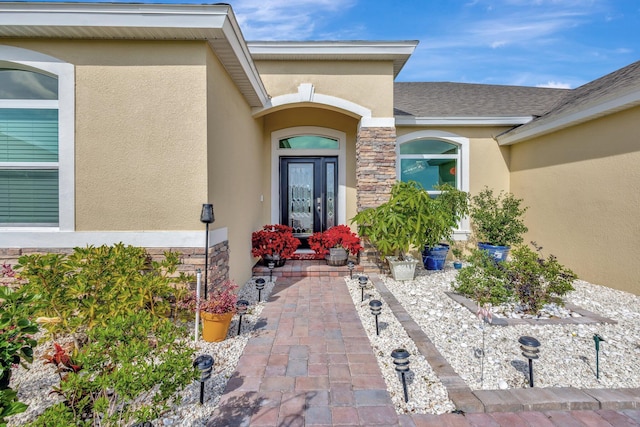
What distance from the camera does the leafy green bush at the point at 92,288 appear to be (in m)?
2.91

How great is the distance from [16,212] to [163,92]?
2.41 m

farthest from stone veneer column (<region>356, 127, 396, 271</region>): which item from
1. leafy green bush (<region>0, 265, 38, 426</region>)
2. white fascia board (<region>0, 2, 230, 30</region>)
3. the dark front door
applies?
leafy green bush (<region>0, 265, 38, 426</region>)

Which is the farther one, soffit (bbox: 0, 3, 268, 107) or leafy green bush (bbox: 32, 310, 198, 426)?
soffit (bbox: 0, 3, 268, 107)

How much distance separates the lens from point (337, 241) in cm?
616

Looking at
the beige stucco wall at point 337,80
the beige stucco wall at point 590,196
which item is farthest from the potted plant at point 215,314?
the beige stucco wall at point 590,196

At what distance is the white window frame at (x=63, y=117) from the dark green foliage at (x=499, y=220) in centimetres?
754

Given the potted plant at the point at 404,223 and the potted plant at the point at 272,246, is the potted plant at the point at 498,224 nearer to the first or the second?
the potted plant at the point at 404,223

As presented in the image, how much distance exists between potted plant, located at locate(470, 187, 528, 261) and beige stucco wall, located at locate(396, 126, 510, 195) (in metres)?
0.45

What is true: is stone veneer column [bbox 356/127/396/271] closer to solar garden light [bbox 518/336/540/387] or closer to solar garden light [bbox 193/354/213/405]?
solar garden light [bbox 518/336/540/387]

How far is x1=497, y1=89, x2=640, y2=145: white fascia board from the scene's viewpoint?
467 cm

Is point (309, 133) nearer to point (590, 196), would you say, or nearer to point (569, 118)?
point (569, 118)

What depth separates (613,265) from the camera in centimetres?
503

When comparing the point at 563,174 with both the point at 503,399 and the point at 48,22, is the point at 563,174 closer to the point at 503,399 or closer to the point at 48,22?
the point at 503,399

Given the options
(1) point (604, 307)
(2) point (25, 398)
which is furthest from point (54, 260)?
(1) point (604, 307)
